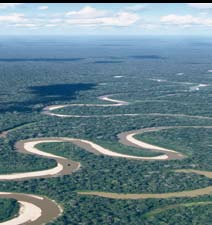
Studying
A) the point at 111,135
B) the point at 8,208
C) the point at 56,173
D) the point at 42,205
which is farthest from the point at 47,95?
the point at 8,208

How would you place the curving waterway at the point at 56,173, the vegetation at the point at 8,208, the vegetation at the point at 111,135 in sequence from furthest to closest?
the vegetation at the point at 111,135 < the curving waterway at the point at 56,173 < the vegetation at the point at 8,208

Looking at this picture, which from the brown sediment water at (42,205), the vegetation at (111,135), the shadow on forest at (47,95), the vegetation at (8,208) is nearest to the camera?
the brown sediment water at (42,205)

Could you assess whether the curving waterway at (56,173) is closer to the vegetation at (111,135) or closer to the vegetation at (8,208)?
the vegetation at (8,208)

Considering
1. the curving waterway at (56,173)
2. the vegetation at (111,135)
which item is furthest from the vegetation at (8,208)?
the curving waterway at (56,173)

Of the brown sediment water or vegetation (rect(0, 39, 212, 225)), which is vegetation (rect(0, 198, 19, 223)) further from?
the brown sediment water

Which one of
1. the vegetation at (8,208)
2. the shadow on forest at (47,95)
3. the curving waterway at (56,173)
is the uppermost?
the shadow on forest at (47,95)

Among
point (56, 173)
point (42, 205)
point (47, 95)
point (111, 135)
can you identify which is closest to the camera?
point (42, 205)

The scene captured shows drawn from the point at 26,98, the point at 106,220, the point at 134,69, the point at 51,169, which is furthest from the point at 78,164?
the point at 134,69

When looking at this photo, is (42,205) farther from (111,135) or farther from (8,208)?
(111,135)

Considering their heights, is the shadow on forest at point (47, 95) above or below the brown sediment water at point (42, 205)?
above

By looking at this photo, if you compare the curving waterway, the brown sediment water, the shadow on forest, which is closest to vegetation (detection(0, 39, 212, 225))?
the shadow on forest

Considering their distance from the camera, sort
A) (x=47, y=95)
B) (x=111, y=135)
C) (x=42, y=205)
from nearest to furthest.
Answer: (x=42, y=205)
(x=111, y=135)
(x=47, y=95)
